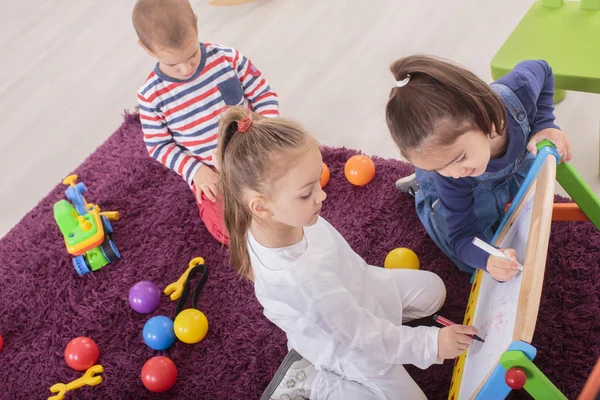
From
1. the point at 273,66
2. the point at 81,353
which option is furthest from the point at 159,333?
the point at 273,66

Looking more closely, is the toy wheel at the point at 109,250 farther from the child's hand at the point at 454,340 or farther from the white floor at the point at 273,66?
the child's hand at the point at 454,340

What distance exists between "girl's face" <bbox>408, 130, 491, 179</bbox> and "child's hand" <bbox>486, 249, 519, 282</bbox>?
0.50 ft

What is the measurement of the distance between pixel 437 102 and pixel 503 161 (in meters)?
0.28

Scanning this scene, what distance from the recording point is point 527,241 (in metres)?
0.98

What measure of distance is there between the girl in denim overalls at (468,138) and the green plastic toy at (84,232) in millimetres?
795

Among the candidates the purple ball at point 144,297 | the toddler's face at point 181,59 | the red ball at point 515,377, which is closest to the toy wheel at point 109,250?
the purple ball at point 144,297

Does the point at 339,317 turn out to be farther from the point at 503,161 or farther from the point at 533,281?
the point at 503,161

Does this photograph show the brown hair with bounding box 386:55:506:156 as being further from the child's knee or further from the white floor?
the white floor

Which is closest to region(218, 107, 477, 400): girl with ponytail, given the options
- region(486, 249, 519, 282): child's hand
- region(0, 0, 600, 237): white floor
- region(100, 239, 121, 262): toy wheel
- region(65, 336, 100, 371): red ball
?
region(486, 249, 519, 282): child's hand

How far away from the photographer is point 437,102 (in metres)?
1.04

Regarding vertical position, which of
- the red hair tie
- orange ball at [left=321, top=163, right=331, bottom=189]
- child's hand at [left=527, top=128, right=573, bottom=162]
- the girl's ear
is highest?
the red hair tie

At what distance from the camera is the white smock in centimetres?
106

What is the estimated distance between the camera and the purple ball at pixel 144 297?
4.95ft

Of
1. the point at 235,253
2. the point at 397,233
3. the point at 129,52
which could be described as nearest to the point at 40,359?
the point at 235,253
